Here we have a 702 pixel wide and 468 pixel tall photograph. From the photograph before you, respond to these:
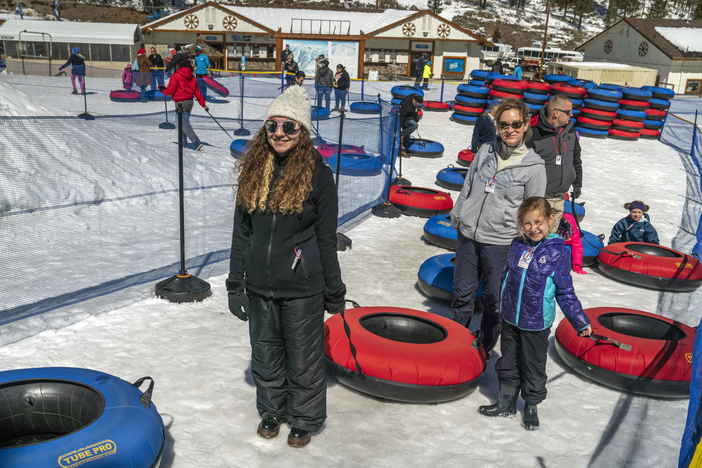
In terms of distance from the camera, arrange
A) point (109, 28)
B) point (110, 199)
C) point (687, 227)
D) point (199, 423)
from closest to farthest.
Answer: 1. point (199, 423)
2. point (110, 199)
3. point (687, 227)
4. point (109, 28)

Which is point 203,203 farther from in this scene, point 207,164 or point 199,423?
point 199,423

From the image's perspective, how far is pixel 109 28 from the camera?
3509 cm

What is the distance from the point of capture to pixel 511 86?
62.7 ft

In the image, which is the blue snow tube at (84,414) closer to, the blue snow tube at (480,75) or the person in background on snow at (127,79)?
the person in background on snow at (127,79)

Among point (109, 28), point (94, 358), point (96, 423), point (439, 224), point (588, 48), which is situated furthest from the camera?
point (588, 48)

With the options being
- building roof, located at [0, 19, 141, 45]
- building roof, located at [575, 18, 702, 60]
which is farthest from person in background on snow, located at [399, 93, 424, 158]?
building roof, located at [575, 18, 702, 60]

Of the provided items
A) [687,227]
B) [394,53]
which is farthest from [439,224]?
[394,53]

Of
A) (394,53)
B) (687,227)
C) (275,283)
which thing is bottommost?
(687,227)

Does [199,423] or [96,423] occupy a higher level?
[96,423]

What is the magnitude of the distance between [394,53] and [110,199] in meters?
32.5

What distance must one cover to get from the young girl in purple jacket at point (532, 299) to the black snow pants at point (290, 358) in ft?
4.15

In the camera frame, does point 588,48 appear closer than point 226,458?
No

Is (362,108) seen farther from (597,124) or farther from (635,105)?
(635,105)

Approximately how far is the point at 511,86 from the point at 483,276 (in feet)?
52.2
